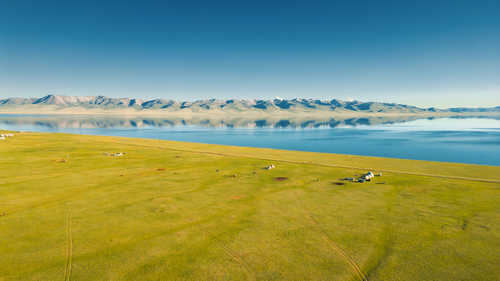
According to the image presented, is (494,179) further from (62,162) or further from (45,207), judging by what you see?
(62,162)

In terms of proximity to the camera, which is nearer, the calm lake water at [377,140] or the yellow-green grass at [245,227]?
the yellow-green grass at [245,227]

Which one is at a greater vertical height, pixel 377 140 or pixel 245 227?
pixel 245 227

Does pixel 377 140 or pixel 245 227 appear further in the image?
pixel 377 140

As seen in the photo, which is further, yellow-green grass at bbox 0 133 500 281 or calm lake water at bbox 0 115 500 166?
calm lake water at bbox 0 115 500 166

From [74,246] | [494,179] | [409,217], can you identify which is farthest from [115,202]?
[494,179]

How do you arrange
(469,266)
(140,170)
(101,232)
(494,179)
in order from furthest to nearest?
(140,170), (494,179), (101,232), (469,266)

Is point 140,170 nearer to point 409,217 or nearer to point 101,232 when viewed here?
point 101,232

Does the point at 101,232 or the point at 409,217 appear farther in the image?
the point at 409,217

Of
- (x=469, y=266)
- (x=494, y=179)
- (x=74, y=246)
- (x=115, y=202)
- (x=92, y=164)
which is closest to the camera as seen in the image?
(x=469, y=266)
